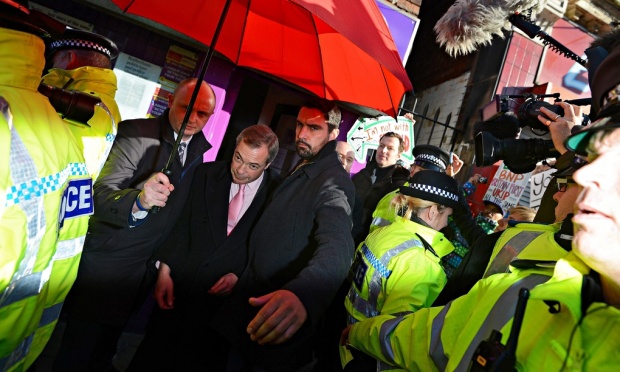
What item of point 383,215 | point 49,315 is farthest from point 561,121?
point 49,315

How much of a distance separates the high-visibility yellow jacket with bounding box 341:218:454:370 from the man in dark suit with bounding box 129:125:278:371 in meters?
0.79

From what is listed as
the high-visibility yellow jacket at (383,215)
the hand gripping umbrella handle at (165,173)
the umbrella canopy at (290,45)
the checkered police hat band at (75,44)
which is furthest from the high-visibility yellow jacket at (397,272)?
the checkered police hat band at (75,44)

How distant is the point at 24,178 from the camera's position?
1.15 m

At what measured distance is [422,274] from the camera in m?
2.03

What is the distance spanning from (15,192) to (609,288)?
1.66 meters

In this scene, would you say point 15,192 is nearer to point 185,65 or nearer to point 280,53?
point 280,53

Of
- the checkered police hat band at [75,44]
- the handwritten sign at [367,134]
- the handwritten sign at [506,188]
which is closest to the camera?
the checkered police hat band at [75,44]

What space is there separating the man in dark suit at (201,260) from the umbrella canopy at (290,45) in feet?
1.87

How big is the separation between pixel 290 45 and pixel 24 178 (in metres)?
2.13

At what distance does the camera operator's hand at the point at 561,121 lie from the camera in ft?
6.12

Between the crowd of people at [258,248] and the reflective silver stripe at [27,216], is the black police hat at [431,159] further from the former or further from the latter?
the reflective silver stripe at [27,216]

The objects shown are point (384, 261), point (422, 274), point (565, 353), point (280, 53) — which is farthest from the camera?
point (280, 53)

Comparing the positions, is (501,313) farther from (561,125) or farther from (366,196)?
(366,196)

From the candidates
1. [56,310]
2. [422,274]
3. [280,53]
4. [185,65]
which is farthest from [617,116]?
[185,65]
